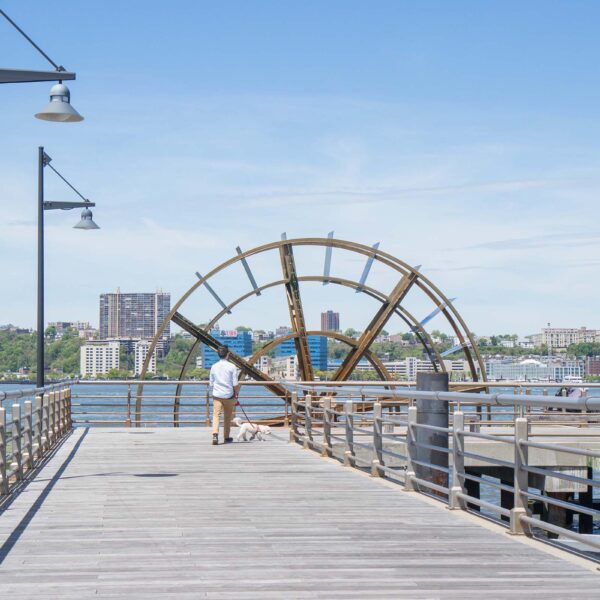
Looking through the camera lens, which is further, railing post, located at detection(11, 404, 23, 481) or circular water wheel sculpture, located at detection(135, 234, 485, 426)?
circular water wheel sculpture, located at detection(135, 234, 485, 426)

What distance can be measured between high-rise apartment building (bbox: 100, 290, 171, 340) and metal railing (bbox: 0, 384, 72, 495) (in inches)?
5437

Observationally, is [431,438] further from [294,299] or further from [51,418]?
[294,299]

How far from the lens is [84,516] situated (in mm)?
10445

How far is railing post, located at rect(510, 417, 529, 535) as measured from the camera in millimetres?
8898

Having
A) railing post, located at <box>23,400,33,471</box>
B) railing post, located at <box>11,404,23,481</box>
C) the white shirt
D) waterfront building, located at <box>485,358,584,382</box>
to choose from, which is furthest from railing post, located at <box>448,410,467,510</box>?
waterfront building, located at <box>485,358,584,382</box>

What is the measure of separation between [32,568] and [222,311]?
24597 millimetres

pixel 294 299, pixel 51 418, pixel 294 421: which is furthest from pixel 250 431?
pixel 294 299

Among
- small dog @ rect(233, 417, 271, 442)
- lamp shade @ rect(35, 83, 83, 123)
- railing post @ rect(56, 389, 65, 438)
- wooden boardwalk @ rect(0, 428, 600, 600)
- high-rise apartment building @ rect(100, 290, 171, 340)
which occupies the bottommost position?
wooden boardwalk @ rect(0, 428, 600, 600)

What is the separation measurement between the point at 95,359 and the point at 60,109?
383ft

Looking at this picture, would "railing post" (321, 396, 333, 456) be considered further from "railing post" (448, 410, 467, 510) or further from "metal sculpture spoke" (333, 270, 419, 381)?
"metal sculpture spoke" (333, 270, 419, 381)

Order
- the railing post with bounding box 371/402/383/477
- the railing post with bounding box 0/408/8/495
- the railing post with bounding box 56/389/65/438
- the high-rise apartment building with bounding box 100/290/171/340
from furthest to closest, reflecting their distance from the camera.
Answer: the high-rise apartment building with bounding box 100/290/171/340, the railing post with bounding box 56/389/65/438, the railing post with bounding box 371/402/383/477, the railing post with bounding box 0/408/8/495

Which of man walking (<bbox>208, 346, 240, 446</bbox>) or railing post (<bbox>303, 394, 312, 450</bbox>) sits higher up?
man walking (<bbox>208, 346, 240, 446</bbox>)

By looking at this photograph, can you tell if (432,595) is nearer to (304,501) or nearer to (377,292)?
(304,501)

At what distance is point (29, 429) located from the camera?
1362 centimetres
